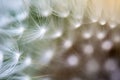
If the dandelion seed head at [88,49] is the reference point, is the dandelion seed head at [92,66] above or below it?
below

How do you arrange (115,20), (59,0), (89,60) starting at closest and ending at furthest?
1. (59,0)
2. (89,60)
3. (115,20)

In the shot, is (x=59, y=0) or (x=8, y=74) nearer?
(x=8, y=74)

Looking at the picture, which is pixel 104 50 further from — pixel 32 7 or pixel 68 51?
pixel 32 7

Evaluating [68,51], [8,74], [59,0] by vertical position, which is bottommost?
[8,74]

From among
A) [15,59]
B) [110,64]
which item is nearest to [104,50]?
Result: [110,64]

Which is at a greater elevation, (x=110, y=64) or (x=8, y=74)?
(x=110, y=64)

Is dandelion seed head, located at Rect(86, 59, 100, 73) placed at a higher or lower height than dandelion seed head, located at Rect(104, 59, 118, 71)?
lower

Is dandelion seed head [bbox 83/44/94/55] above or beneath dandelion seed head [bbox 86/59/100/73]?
above

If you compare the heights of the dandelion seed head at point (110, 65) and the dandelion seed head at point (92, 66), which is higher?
the dandelion seed head at point (110, 65)

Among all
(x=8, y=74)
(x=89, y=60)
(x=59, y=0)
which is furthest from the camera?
(x=89, y=60)
